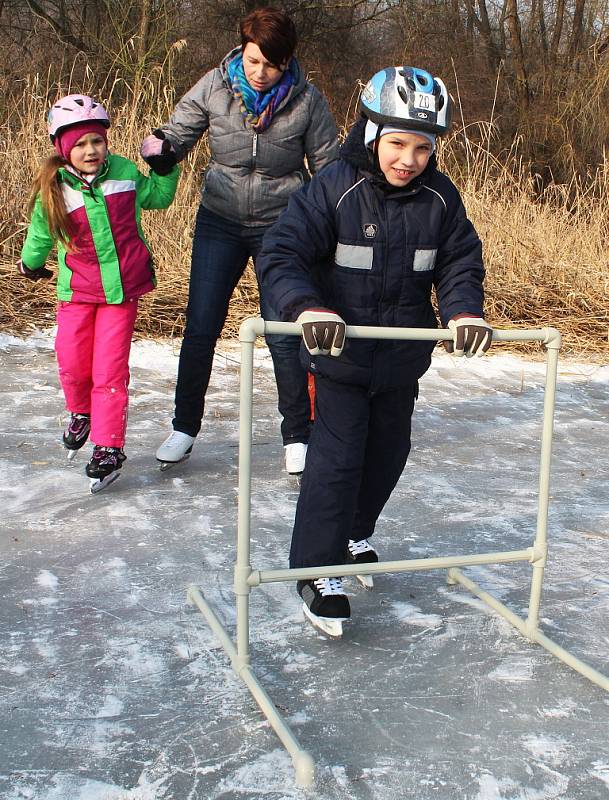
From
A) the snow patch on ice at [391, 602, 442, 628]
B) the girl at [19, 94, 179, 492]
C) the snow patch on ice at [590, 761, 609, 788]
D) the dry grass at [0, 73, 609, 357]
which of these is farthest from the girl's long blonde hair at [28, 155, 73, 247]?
the dry grass at [0, 73, 609, 357]

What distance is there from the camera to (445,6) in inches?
585

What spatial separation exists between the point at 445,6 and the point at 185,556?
44.2 ft

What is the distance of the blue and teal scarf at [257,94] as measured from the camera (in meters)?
3.86

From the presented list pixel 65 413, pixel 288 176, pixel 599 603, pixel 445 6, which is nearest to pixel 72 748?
pixel 599 603

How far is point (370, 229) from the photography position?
2.65 m

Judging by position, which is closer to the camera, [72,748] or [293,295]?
[72,748]

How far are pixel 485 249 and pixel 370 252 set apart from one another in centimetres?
542

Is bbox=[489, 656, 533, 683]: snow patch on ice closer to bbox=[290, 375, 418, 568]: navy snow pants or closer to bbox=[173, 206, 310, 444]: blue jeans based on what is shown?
bbox=[290, 375, 418, 568]: navy snow pants

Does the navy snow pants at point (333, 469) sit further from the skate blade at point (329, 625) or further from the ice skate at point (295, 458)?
the ice skate at point (295, 458)

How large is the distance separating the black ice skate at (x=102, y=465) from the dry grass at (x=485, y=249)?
2.80m

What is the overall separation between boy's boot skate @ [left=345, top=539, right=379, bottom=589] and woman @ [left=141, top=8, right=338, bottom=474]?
38.8 inches

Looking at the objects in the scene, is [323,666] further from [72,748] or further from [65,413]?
[65,413]

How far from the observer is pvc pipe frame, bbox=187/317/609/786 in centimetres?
227

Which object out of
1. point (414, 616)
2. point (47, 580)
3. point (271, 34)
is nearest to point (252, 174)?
point (271, 34)
